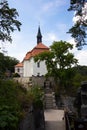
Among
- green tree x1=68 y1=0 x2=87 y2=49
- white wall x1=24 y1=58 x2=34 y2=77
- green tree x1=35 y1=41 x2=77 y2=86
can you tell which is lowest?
green tree x1=68 y1=0 x2=87 y2=49

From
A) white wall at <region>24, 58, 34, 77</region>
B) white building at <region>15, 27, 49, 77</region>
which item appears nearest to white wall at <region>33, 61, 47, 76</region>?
white building at <region>15, 27, 49, 77</region>

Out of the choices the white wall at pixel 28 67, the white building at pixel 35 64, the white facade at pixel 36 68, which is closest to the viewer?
the white facade at pixel 36 68

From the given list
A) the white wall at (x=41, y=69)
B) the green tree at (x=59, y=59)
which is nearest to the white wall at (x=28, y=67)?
the white wall at (x=41, y=69)

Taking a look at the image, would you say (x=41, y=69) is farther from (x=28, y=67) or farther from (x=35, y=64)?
(x=28, y=67)

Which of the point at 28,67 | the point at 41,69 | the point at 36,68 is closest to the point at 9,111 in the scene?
the point at 41,69

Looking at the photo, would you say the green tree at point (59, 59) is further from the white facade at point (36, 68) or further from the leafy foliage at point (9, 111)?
the leafy foliage at point (9, 111)

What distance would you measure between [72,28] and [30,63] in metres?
78.7

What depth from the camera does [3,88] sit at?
16.1 meters

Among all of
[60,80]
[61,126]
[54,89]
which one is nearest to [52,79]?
[60,80]

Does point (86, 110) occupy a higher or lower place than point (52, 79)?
lower

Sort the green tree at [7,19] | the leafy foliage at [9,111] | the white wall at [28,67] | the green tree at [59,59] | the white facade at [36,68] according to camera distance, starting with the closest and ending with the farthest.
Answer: the leafy foliage at [9,111] → the green tree at [7,19] → the green tree at [59,59] → the white facade at [36,68] → the white wall at [28,67]

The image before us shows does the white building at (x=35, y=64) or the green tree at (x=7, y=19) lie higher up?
the white building at (x=35, y=64)

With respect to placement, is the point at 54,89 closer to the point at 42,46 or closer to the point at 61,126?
the point at 61,126

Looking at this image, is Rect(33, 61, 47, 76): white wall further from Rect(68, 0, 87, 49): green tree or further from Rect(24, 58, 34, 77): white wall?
Rect(68, 0, 87, 49): green tree
